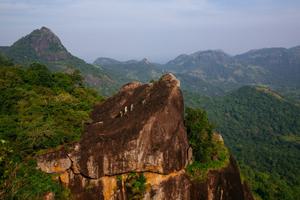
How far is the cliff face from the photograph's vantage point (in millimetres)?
20859

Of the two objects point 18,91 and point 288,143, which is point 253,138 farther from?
point 18,91

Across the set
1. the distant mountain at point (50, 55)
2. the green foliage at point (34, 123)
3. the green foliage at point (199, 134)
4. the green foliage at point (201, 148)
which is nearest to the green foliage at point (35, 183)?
the green foliage at point (34, 123)

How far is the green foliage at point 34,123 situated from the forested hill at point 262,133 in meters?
24.9

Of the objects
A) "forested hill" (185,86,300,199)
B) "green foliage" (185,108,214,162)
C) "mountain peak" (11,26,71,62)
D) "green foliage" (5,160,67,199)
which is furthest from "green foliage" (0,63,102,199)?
"mountain peak" (11,26,71,62)

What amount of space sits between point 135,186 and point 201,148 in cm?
533

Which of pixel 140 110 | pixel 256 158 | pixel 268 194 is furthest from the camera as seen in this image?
pixel 256 158

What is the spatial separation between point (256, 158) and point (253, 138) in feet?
94.7

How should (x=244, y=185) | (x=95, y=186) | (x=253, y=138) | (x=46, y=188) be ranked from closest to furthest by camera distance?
(x=46, y=188) < (x=95, y=186) < (x=244, y=185) < (x=253, y=138)

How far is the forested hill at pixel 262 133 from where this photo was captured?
5081 cm

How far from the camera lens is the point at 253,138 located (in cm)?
10500

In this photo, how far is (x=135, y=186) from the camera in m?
20.6

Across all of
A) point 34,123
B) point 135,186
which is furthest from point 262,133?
point 34,123

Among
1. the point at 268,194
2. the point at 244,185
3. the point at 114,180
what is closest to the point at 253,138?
the point at 268,194

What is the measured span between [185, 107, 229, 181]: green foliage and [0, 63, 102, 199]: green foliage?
7374mm
